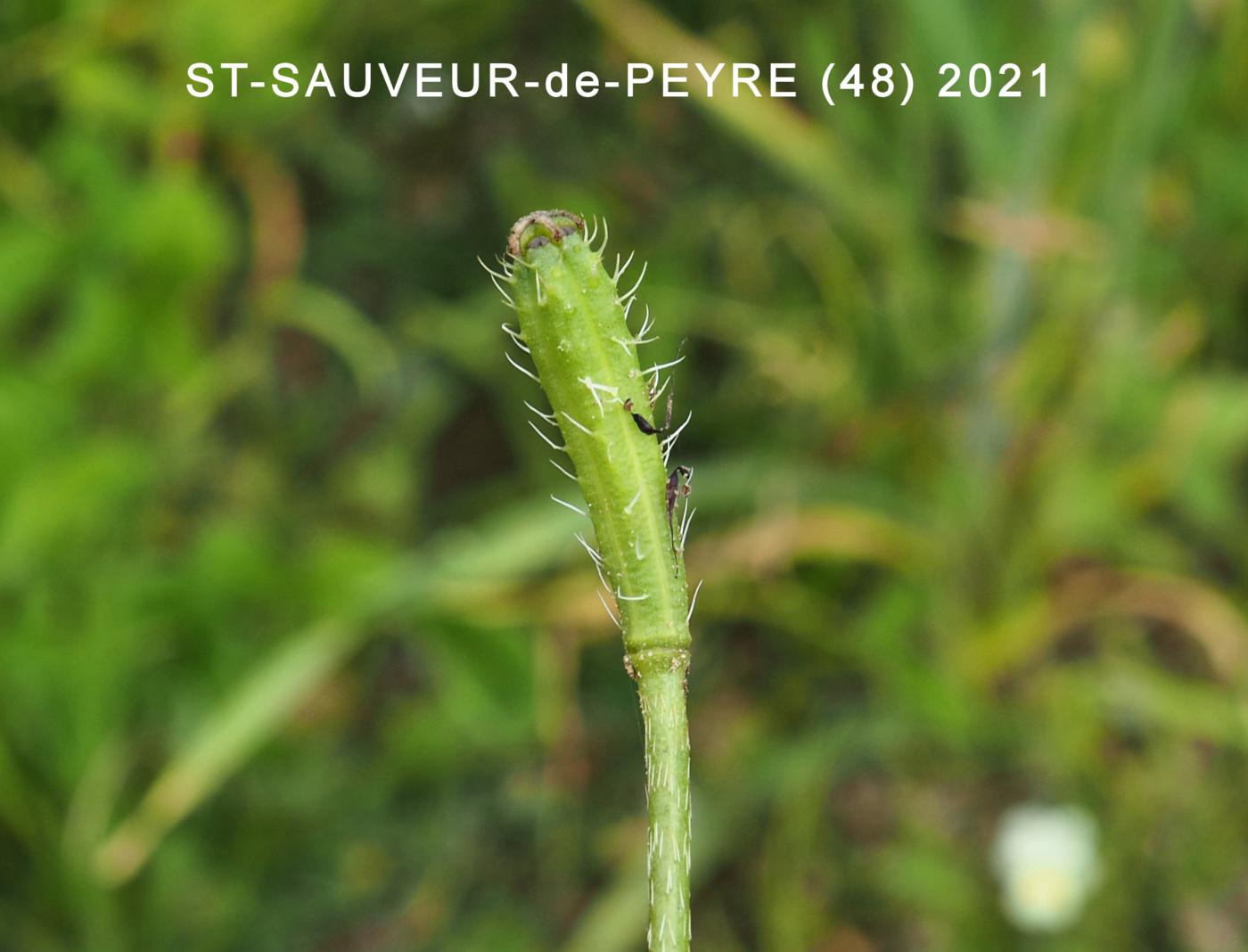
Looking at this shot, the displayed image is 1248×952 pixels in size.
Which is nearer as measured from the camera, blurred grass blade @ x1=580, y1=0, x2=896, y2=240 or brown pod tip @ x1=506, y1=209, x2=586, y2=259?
brown pod tip @ x1=506, y1=209, x2=586, y2=259

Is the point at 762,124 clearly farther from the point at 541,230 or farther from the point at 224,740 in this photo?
the point at 541,230

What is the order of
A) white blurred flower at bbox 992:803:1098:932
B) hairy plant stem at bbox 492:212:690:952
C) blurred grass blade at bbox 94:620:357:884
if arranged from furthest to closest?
white blurred flower at bbox 992:803:1098:932 < blurred grass blade at bbox 94:620:357:884 < hairy plant stem at bbox 492:212:690:952

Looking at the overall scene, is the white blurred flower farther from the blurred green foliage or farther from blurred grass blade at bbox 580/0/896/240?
blurred grass blade at bbox 580/0/896/240

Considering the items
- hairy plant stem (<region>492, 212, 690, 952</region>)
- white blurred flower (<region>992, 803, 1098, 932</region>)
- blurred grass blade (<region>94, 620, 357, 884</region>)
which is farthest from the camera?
white blurred flower (<region>992, 803, 1098, 932</region>)

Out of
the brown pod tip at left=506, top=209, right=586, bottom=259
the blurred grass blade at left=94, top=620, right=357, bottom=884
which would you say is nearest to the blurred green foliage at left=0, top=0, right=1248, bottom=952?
the blurred grass blade at left=94, top=620, right=357, bottom=884

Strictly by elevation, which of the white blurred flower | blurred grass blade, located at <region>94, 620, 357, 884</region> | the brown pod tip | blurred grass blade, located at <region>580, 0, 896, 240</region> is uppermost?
blurred grass blade, located at <region>580, 0, 896, 240</region>

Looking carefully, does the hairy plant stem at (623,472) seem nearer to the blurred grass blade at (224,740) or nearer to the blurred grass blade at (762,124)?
the blurred grass blade at (224,740)

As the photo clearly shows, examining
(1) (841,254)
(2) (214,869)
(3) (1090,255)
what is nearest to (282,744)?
(2) (214,869)

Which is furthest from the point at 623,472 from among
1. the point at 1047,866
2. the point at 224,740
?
the point at 1047,866
